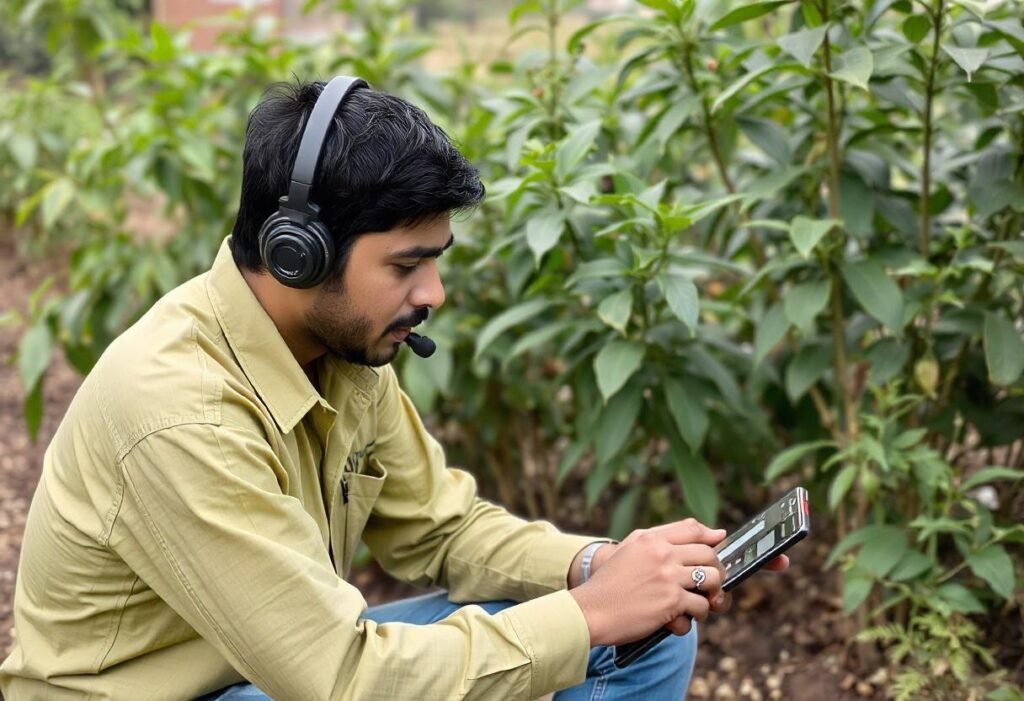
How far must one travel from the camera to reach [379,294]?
1.92m

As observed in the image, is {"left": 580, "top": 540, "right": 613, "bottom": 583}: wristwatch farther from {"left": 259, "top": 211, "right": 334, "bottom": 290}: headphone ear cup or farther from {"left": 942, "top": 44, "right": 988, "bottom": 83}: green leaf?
{"left": 942, "top": 44, "right": 988, "bottom": 83}: green leaf

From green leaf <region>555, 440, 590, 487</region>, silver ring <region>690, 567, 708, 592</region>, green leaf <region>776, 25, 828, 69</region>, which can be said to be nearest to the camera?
silver ring <region>690, 567, 708, 592</region>

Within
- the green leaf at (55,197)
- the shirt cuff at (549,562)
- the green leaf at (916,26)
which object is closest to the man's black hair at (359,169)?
the shirt cuff at (549,562)

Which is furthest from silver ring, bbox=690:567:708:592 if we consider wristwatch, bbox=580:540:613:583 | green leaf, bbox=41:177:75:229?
green leaf, bbox=41:177:75:229

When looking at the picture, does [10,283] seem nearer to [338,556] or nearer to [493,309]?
[493,309]

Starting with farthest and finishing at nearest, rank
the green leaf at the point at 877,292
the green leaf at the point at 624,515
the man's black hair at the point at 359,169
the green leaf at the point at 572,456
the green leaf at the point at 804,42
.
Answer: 1. the green leaf at the point at 624,515
2. the green leaf at the point at 572,456
3. the green leaf at the point at 877,292
4. the green leaf at the point at 804,42
5. the man's black hair at the point at 359,169

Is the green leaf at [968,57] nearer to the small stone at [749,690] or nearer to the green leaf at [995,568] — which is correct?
the green leaf at [995,568]

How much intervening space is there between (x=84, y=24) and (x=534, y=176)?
284 centimetres

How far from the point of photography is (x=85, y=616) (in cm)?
189

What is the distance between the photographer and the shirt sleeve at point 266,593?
5.65 feet

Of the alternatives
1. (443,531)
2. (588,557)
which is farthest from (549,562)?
(443,531)

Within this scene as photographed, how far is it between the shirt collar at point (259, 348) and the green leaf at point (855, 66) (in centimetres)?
122

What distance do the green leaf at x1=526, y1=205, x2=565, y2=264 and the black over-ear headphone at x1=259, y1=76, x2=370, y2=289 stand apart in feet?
2.48

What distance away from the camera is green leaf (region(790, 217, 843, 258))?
8.05 feet
